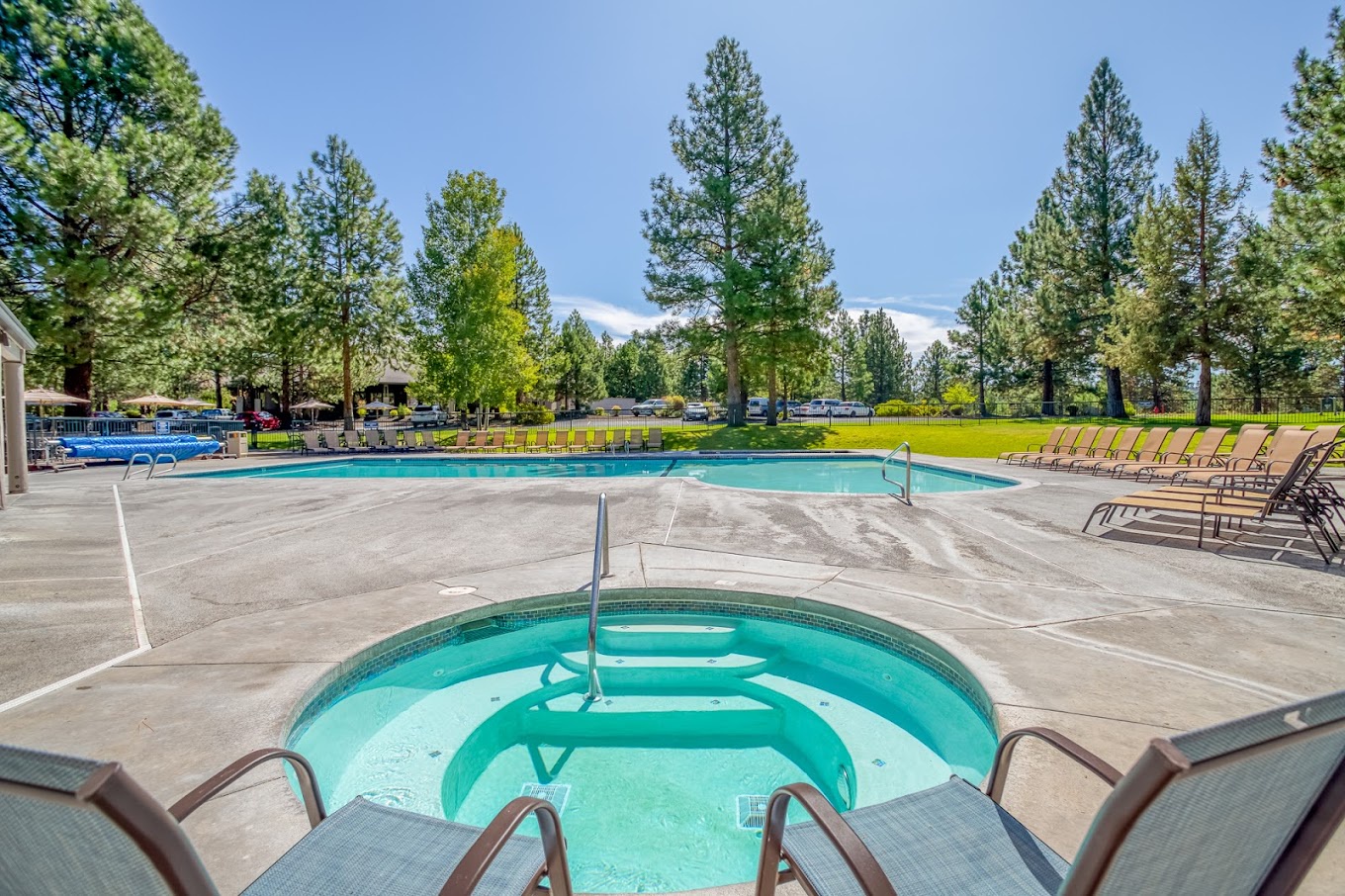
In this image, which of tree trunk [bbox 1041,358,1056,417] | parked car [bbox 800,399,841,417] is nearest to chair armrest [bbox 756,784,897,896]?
tree trunk [bbox 1041,358,1056,417]

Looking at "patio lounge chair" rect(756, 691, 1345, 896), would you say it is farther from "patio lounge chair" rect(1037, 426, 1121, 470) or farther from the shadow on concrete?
"patio lounge chair" rect(1037, 426, 1121, 470)

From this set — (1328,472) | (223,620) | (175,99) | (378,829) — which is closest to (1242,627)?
(378,829)

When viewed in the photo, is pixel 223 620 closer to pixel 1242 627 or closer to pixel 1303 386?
pixel 1242 627

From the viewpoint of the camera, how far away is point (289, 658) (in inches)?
150

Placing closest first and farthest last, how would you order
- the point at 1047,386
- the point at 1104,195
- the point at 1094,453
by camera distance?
the point at 1094,453, the point at 1104,195, the point at 1047,386

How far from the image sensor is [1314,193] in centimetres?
1413

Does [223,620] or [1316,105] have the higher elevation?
[1316,105]

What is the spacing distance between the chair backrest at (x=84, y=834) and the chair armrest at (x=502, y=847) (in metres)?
0.42

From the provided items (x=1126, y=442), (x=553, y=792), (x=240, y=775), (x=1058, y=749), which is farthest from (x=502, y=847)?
(x=1126, y=442)

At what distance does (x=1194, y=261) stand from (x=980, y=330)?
62.2 ft

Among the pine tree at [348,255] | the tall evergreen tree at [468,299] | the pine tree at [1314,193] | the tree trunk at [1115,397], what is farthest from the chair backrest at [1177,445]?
the pine tree at [348,255]

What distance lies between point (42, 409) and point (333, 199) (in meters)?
24.6

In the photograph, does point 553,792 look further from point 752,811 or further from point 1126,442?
point 1126,442

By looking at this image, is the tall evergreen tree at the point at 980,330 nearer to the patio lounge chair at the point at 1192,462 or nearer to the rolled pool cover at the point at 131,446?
the patio lounge chair at the point at 1192,462
